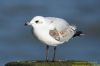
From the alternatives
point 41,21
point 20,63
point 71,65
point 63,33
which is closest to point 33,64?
point 20,63

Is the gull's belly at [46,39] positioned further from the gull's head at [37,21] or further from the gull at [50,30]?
the gull's head at [37,21]

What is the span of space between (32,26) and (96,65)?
2.59 metres

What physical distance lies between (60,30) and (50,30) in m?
0.55

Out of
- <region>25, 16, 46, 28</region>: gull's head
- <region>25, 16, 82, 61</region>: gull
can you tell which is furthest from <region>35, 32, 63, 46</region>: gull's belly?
<region>25, 16, 46, 28</region>: gull's head

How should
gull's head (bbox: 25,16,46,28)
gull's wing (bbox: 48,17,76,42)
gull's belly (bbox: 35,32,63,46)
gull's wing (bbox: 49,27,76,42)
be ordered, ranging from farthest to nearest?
gull's wing (bbox: 49,27,76,42) → gull's wing (bbox: 48,17,76,42) → gull's belly (bbox: 35,32,63,46) → gull's head (bbox: 25,16,46,28)

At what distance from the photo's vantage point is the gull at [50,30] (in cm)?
641

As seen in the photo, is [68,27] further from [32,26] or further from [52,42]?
[32,26]

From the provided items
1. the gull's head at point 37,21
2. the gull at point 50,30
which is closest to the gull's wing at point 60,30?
the gull at point 50,30

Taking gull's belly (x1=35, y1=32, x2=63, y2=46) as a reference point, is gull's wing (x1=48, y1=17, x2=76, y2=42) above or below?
above

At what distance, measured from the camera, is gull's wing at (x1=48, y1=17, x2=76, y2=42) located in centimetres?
676

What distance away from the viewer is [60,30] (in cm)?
719

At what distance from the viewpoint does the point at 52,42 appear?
6.87 m

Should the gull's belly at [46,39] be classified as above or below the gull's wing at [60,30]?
below

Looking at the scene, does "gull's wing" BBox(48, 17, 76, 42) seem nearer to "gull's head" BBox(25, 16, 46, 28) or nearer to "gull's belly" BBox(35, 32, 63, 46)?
"gull's belly" BBox(35, 32, 63, 46)
